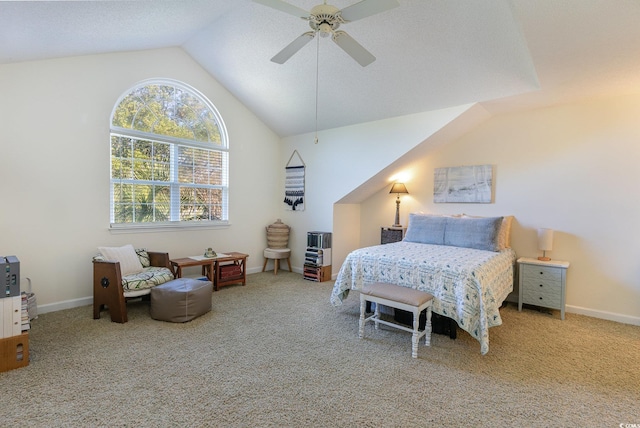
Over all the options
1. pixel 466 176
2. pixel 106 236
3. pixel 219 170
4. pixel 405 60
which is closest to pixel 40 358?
pixel 106 236

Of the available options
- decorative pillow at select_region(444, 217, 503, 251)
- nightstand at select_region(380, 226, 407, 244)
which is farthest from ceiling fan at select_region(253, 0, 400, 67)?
nightstand at select_region(380, 226, 407, 244)

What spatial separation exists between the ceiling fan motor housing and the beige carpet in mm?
2584

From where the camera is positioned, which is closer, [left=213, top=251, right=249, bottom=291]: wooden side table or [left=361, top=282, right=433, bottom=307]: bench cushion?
[left=361, top=282, right=433, bottom=307]: bench cushion

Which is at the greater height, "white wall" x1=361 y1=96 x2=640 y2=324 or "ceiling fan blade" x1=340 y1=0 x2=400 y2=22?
"ceiling fan blade" x1=340 y1=0 x2=400 y2=22

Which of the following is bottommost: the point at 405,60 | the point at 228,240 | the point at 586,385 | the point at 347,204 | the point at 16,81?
the point at 586,385

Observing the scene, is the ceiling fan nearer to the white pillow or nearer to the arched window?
the arched window

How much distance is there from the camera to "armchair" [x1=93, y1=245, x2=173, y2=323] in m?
3.35

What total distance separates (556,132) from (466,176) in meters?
1.14

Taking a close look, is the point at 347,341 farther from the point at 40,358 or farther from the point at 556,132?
the point at 556,132

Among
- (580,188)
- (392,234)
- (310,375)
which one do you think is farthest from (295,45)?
(580,188)

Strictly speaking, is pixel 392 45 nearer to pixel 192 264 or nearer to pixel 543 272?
pixel 543 272

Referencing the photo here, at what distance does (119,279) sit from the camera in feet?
10.9

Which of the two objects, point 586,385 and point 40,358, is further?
point 40,358

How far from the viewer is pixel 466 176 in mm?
4621
